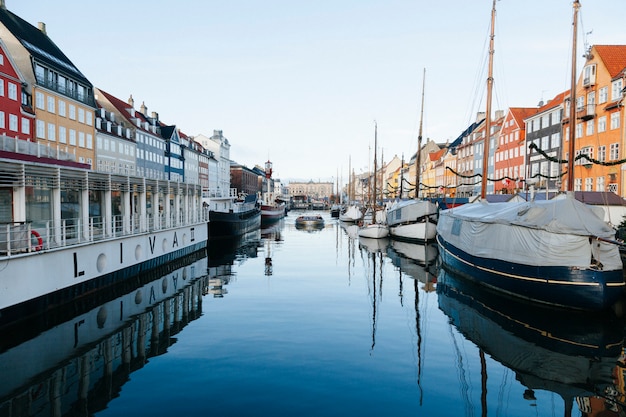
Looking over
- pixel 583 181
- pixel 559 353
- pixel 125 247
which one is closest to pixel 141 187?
pixel 125 247

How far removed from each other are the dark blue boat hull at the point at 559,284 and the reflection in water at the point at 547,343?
0.46 meters

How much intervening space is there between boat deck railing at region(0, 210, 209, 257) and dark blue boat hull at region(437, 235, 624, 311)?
18.3m

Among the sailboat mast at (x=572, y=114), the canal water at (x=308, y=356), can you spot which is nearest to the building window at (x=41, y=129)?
the canal water at (x=308, y=356)

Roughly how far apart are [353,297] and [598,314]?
9714 mm

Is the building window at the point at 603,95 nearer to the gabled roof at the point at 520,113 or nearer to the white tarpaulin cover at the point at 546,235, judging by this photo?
the gabled roof at the point at 520,113

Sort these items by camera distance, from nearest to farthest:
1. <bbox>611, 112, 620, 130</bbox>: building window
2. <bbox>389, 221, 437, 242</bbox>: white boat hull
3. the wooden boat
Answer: <bbox>611, 112, 620, 130</bbox>: building window, <bbox>389, 221, 437, 242</bbox>: white boat hull, the wooden boat

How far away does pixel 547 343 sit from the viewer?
44.8 ft

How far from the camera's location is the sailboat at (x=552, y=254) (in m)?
16.1

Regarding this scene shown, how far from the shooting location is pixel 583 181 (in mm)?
48344

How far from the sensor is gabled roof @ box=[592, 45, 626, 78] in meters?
44.2

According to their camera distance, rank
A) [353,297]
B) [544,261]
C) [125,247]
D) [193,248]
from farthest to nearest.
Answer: [193,248], [125,247], [353,297], [544,261]

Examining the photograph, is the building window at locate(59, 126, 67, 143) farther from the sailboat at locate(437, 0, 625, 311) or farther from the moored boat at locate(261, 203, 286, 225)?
the sailboat at locate(437, 0, 625, 311)

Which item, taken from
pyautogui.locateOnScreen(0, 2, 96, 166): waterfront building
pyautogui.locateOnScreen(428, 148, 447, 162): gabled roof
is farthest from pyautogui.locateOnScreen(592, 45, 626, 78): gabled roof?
pyautogui.locateOnScreen(428, 148, 447, 162): gabled roof

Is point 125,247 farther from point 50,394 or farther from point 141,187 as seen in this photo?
Result: point 50,394
